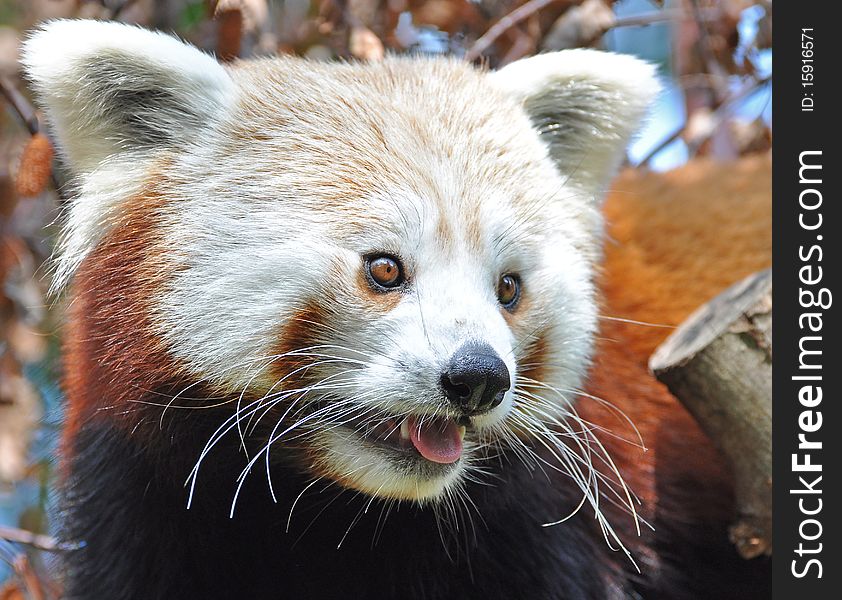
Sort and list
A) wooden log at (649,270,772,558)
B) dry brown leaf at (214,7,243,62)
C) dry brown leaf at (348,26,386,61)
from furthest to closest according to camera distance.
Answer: dry brown leaf at (348,26,386,61), dry brown leaf at (214,7,243,62), wooden log at (649,270,772,558)

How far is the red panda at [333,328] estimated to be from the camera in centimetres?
256

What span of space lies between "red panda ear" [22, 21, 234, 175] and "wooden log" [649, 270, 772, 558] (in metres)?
1.57

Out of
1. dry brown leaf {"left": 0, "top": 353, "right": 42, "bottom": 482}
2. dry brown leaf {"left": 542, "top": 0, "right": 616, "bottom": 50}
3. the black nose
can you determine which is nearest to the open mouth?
the black nose

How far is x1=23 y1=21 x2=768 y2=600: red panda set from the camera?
256 centimetres

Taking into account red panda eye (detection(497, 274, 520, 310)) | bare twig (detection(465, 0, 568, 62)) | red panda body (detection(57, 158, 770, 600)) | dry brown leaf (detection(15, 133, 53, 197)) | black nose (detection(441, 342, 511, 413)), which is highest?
bare twig (detection(465, 0, 568, 62))

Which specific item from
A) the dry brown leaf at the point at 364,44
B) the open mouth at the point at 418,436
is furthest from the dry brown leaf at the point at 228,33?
the open mouth at the point at 418,436

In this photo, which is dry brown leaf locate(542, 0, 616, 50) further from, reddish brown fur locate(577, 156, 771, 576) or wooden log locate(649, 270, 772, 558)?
wooden log locate(649, 270, 772, 558)

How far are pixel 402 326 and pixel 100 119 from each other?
105 cm

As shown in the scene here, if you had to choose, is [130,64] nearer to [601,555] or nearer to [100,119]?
[100,119]

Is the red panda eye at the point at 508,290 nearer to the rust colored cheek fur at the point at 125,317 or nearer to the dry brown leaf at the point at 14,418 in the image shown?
the rust colored cheek fur at the point at 125,317

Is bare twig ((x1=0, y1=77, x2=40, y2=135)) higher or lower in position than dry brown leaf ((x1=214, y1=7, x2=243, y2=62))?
lower

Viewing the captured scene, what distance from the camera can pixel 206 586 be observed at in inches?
112

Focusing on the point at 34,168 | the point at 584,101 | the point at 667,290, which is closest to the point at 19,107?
the point at 34,168
